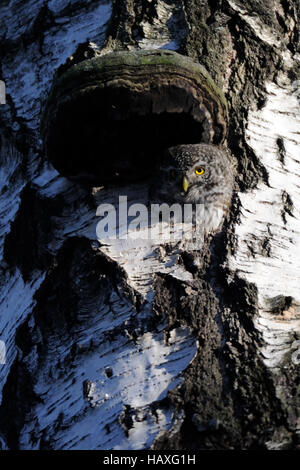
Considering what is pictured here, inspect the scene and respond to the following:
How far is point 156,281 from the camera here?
8.58 feet

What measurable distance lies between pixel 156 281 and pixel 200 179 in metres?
1.54

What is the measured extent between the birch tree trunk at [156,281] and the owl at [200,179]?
0.31 feet

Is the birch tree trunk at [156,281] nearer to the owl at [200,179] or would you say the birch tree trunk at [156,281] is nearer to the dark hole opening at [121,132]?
the owl at [200,179]

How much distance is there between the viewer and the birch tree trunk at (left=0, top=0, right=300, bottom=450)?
229 centimetres

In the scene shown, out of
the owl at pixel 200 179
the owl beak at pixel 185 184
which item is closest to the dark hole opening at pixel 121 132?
the owl at pixel 200 179

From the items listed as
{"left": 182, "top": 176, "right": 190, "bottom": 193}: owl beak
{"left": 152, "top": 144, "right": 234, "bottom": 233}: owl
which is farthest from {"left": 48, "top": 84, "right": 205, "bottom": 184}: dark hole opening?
{"left": 182, "top": 176, "right": 190, "bottom": 193}: owl beak

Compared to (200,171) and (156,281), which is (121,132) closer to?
(156,281)

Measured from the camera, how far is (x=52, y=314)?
2.72 metres

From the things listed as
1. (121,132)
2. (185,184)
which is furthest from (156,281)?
(185,184)

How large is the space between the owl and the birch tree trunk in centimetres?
9

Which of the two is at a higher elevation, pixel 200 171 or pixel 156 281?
pixel 200 171

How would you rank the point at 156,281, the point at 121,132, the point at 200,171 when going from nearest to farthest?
the point at 156,281 → the point at 121,132 → the point at 200,171
